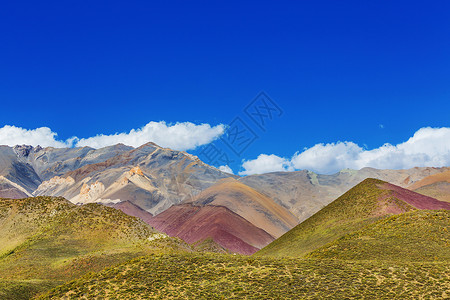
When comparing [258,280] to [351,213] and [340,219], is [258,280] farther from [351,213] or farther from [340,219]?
[351,213]

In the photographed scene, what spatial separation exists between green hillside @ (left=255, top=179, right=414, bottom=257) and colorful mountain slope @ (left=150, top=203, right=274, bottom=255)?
4720 cm

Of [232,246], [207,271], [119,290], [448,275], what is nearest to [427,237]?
[448,275]

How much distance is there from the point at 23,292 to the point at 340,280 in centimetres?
3385

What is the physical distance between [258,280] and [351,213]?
193 feet

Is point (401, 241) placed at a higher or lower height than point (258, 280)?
higher

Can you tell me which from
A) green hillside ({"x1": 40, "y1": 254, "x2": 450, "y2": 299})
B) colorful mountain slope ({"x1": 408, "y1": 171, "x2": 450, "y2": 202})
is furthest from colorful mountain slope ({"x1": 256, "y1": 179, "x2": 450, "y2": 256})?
colorful mountain slope ({"x1": 408, "y1": 171, "x2": 450, "y2": 202})

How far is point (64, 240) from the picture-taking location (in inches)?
2908

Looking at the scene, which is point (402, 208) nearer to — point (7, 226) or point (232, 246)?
point (232, 246)

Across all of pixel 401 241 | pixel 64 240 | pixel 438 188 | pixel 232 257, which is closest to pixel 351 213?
pixel 401 241

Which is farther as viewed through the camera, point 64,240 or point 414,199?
point 414,199

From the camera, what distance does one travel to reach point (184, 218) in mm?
192250

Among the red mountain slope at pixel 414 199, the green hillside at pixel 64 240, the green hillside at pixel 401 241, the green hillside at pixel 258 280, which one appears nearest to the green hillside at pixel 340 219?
the red mountain slope at pixel 414 199

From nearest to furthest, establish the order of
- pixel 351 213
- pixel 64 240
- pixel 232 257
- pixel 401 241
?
pixel 232 257 → pixel 401 241 → pixel 64 240 → pixel 351 213

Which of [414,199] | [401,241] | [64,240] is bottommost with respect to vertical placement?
[401,241]
